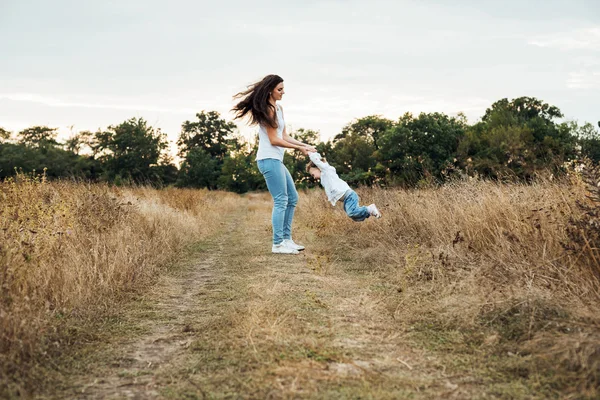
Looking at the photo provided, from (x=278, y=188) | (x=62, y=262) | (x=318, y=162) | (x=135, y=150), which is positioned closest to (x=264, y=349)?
(x=62, y=262)

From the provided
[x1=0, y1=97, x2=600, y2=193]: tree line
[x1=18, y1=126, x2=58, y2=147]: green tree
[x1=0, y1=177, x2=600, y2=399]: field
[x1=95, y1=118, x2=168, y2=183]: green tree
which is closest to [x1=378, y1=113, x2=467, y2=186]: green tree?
[x1=0, y1=97, x2=600, y2=193]: tree line

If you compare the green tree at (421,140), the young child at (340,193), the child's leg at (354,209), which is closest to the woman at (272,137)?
the young child at (340,193)

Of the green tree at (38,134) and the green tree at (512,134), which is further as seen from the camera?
the green tree at (38,134)

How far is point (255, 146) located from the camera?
55.4m

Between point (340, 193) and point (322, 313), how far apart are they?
136 inches

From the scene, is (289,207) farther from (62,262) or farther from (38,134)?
(38,134)

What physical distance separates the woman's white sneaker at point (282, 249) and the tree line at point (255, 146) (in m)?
30.2

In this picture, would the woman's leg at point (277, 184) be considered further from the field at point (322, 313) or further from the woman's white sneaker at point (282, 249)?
the field at point (322, 313)

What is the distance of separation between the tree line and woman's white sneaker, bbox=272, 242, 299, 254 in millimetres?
30155

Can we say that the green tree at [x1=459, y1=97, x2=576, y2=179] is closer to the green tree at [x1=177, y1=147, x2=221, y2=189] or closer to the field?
the field

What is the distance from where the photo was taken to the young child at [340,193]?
6848 mm

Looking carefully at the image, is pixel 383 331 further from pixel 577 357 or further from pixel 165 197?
pixel 165 197

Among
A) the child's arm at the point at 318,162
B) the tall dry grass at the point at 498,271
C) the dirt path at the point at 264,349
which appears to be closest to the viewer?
the dirt path at the point at 264,349

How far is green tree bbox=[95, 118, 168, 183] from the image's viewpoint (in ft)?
221
